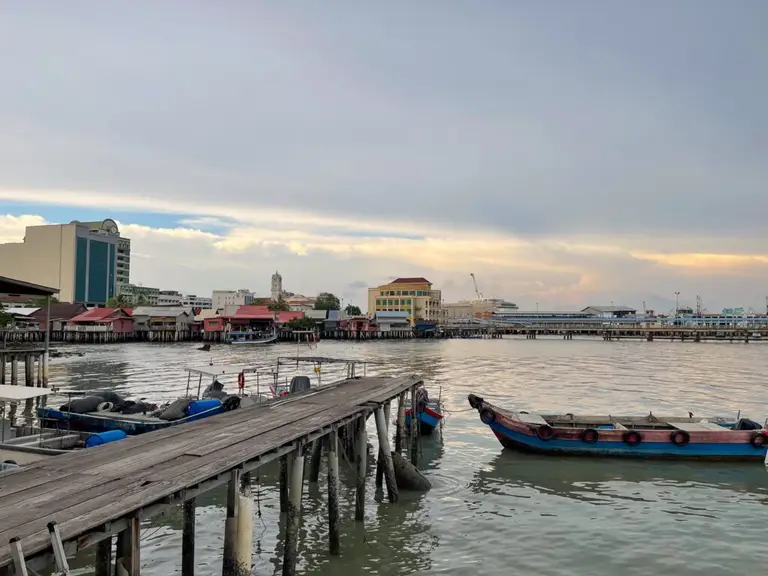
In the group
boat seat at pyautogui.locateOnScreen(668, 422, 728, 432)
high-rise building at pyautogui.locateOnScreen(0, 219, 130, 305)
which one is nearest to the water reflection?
boat seat at pyautogui.locateOnScreen(668, 422, 728, 432)

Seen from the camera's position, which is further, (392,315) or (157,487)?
(392,315)

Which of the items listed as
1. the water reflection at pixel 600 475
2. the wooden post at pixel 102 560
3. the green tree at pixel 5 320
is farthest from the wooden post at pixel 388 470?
the green tree at pixel 5 320

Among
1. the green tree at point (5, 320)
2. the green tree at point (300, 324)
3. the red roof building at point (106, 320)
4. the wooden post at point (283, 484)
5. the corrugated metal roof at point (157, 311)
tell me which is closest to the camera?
the wooden post at point (283, 484)

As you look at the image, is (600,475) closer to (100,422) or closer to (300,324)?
(100,422)

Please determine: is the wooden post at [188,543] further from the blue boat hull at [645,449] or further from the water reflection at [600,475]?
the blue boat hull at [645,449]

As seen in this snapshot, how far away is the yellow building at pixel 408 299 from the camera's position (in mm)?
172000

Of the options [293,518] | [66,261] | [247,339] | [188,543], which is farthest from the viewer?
[66,261]

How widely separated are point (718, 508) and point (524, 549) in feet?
22.3

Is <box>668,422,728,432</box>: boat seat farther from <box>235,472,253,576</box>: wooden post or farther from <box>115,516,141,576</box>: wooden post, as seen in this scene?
<box>115,516,141,576</box>: wooden post

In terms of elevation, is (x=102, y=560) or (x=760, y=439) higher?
(x=102, y=560)

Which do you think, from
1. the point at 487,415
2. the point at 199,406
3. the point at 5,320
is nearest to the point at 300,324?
the point at 5,320

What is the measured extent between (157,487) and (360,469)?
7.18 meters

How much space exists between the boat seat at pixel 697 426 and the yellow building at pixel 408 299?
14106cm

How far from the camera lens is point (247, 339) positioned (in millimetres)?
107688
